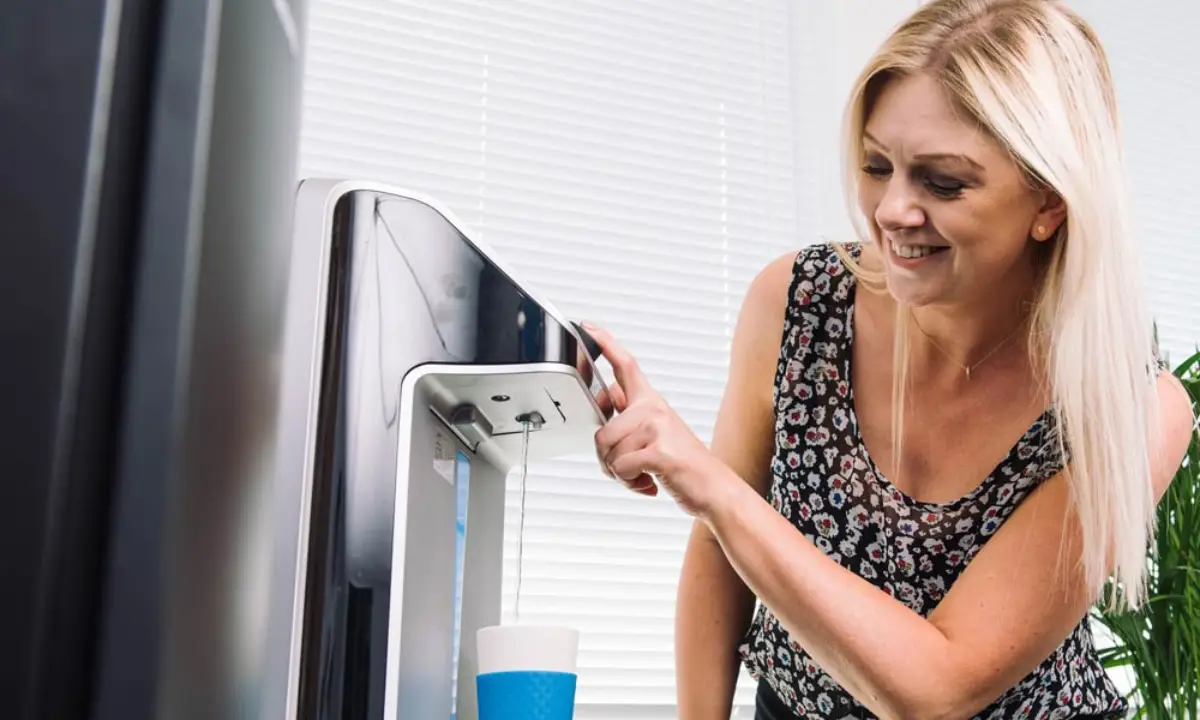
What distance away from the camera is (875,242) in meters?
1.04

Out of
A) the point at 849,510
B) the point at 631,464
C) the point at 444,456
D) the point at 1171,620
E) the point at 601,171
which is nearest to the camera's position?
the point at 444,456

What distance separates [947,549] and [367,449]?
675 mm

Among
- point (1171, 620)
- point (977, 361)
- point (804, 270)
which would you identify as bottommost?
point (1171, 620)

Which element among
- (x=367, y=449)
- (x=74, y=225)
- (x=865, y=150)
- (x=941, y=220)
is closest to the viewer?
(x=74, y=225)

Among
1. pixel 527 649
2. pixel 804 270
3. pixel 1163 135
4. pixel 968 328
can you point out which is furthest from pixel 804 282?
pixel 1163 135

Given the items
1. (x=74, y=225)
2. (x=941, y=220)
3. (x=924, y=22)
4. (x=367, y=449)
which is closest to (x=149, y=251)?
(x=74, y=225)

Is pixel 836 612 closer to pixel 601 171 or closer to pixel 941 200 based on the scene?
pixel 941 200

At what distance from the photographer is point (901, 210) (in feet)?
3.09

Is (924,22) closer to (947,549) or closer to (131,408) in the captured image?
(947,549)

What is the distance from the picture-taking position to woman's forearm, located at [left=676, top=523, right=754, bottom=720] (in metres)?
1.17

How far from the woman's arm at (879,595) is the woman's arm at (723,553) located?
0.22 metres

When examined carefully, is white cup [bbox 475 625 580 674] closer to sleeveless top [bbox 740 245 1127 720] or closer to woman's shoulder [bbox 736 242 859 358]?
sleeveless top [bbox 740 245 1127 720]

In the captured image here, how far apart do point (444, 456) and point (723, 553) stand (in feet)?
1.61

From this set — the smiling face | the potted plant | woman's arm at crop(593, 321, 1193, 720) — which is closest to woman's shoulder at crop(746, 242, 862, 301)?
the smiling face
